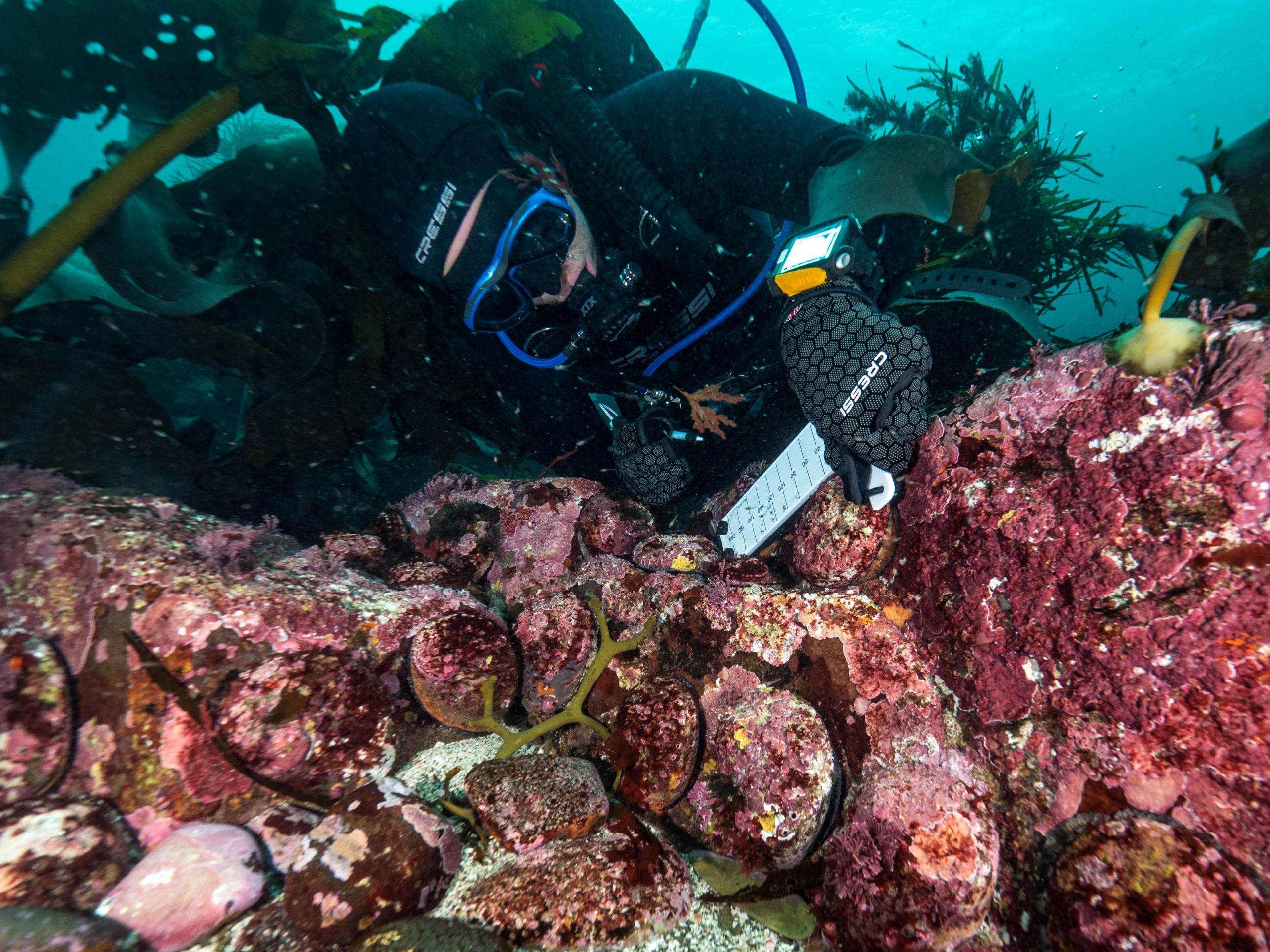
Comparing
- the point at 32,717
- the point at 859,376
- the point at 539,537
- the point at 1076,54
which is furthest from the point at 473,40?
the point at 1076,54

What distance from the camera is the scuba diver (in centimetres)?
300

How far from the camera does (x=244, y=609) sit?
87.1 inches

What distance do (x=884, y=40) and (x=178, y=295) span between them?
6726 cm

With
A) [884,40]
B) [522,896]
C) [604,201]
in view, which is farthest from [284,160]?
[884,40]

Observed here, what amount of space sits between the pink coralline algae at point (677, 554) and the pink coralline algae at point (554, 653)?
1.58ft

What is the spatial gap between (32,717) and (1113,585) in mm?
3874

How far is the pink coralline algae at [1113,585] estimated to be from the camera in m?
1.33

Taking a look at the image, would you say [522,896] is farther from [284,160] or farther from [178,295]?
[284,160]

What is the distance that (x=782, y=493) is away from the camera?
2.54 metres

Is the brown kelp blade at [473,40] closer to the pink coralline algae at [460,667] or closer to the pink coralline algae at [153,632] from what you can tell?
the pink coralline algae at [153,632]

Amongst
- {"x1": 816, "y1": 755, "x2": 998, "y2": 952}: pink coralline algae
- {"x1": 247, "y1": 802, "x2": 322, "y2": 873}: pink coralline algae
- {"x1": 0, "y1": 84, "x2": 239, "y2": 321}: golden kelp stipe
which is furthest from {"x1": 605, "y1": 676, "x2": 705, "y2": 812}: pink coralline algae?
{"x1": 0, "y1": 84, "x2": 239, "y2": 321}: golden kelp stipe

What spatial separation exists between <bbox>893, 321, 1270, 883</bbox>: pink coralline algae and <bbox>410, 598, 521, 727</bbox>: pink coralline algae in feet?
5.93

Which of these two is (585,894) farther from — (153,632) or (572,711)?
(153,632)

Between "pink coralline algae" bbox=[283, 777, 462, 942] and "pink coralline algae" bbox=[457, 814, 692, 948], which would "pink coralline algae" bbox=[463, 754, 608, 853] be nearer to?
"pink coralline algae" bbox=[457, 814, 692, 948]
